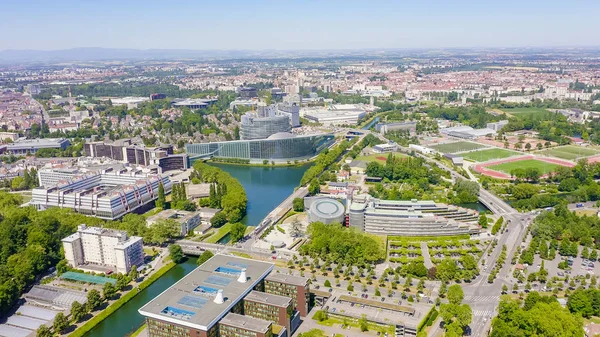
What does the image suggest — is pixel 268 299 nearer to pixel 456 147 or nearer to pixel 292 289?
pixel 292 289

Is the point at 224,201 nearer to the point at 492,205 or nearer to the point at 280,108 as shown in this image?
the point at 492,205

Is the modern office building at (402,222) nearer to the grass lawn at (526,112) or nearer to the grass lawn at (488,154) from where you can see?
the grass lawn at (488,154)

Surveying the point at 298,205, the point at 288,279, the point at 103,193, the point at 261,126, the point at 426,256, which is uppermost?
the point at 261,126

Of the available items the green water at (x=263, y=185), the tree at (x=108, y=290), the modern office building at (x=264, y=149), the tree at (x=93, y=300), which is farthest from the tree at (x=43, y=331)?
the modern office building at (x=264, y=149)

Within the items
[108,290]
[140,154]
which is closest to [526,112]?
[140,154]

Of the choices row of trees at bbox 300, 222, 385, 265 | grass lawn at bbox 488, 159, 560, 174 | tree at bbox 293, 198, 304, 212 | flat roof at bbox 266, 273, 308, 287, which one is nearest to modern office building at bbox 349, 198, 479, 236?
row of trees at bbox 300, 222, 385, 265

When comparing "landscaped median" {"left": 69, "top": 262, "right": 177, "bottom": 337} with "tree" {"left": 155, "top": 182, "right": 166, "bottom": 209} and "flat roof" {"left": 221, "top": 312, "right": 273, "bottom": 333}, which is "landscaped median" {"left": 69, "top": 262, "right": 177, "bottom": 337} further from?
"tree" {"left": 155, "top": 182, "right": 166, "bottom": 209}

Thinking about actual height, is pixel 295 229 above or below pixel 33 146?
below

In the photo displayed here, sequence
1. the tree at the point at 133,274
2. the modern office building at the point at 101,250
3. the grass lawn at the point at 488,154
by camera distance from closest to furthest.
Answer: the tree at the point at 133,274, the modern office building at the point at 101,250, the grass lawn at the point at 488,154

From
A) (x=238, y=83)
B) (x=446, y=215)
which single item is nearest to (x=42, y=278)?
(x=446, y=215)
